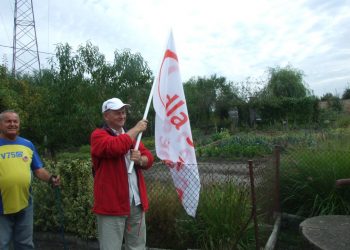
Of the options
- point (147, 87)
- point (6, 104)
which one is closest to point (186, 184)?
point (6, 104)

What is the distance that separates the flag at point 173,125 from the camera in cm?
385

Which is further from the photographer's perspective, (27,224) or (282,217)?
(282,217)

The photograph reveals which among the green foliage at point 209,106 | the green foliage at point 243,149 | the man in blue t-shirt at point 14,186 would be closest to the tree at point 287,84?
the green foliage at point 209,106

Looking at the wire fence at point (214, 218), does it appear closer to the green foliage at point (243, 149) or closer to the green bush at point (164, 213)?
the green bush at point (164, 213)

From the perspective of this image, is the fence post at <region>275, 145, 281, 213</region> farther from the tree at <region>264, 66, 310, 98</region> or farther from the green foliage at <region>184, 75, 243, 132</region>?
the tree at <region>264, 66, 310, 98</region>

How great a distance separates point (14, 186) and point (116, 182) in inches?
43.9

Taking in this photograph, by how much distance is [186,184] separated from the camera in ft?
12.9

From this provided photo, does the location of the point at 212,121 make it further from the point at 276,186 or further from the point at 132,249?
the point at 132,249

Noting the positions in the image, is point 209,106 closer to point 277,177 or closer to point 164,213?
point 277,177

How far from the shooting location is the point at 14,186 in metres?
3.54

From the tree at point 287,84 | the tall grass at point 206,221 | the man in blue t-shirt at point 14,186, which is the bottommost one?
the tall grass at point 206,221

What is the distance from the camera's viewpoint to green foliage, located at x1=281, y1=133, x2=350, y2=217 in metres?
5.01

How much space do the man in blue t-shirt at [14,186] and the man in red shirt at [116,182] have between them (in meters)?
0.86

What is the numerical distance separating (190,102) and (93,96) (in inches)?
666
